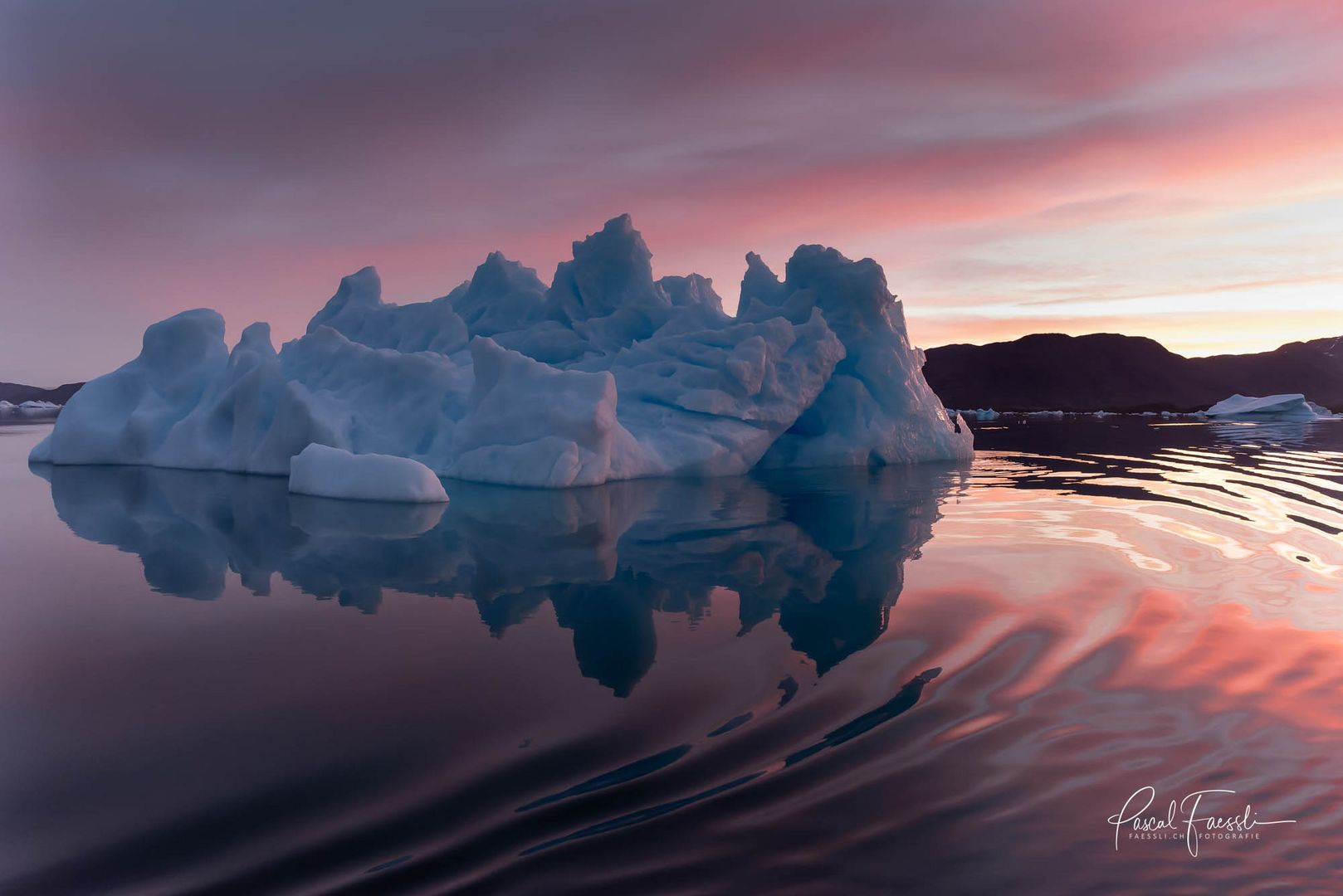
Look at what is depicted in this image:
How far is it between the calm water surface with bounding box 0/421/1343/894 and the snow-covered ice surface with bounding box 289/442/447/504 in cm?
328

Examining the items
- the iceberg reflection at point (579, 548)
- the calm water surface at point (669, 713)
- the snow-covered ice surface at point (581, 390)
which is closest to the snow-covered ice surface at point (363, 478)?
the iceberg reflection at point (579, 548)

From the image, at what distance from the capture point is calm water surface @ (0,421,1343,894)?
2.63 meters

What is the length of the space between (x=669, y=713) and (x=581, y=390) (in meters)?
10.7

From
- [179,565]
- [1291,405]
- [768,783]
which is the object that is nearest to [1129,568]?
[768,783]

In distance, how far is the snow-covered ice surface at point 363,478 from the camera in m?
12.1

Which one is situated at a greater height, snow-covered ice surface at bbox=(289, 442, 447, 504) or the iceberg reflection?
snow-covered ice surface at bbox=(289, 442, 447, 504)

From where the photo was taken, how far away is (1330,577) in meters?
6.59

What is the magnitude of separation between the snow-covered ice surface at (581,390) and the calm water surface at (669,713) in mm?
6304

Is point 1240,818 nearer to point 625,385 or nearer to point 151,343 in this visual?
point 625,385

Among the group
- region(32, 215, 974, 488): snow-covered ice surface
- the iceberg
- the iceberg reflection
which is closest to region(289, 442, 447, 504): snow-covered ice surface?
the iceberg reflection

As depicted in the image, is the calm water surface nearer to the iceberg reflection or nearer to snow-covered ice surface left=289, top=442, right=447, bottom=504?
the iceberg reflection

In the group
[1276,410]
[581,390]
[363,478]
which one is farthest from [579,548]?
[1276,410]

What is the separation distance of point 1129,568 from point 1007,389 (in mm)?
123657

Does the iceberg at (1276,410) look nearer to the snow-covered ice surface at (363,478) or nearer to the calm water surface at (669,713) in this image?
the calm water surface at (669,713)
